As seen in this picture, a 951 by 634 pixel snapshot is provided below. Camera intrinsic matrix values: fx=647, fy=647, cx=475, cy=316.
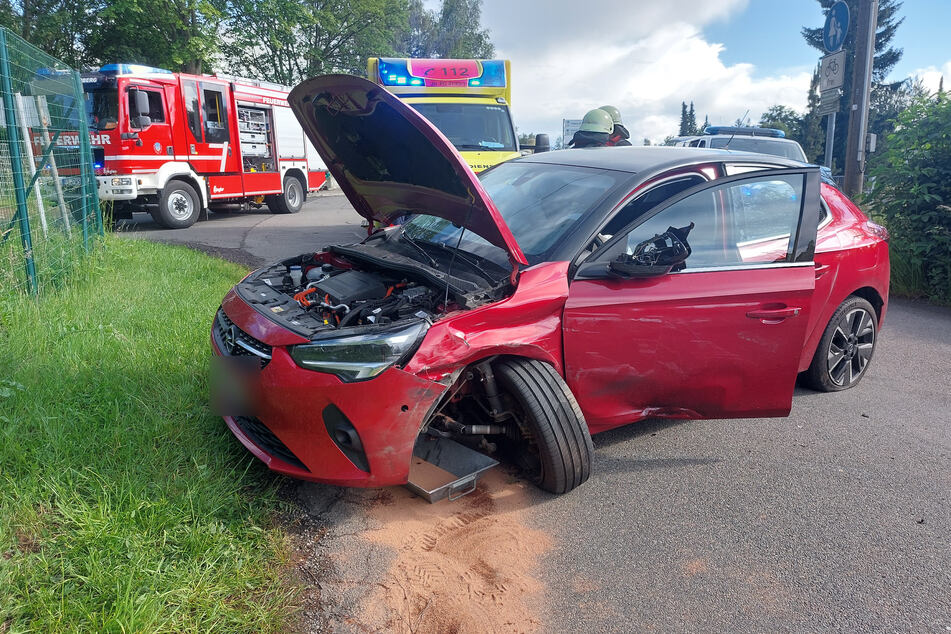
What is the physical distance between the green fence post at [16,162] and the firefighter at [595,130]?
5662 mm

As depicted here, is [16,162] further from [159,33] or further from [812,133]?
[812,133]

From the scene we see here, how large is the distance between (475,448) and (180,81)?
1192cm

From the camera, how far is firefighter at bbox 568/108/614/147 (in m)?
7.75

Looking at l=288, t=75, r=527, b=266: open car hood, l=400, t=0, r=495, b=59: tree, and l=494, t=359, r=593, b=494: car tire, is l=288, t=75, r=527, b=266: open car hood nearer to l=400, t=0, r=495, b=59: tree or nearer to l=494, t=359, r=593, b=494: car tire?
l=494, t=359, r=593, b=494: car tire

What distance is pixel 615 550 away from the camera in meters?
2.82

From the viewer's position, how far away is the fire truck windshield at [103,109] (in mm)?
11531

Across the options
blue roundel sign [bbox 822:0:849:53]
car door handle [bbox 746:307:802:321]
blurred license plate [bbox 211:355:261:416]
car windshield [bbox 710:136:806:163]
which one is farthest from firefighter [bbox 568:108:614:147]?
blurred license plate [bbox 211:355:261:416]

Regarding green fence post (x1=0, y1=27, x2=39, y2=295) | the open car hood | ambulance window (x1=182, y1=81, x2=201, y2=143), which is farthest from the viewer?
ambulance window (x1=182, y1=81, x2=201, y2=143)

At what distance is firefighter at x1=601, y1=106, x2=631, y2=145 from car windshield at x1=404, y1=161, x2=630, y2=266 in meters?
4.20

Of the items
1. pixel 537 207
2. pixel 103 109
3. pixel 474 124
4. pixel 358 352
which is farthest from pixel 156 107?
pixel 358 352

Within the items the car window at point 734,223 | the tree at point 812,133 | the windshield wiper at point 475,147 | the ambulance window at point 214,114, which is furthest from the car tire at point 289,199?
the tree at point 812,133

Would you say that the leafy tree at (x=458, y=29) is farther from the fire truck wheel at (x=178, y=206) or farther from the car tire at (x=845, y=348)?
the car tire at (x=845, y=348)

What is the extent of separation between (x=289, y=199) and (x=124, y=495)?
14363 mm

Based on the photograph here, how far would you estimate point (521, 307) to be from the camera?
117 inches
